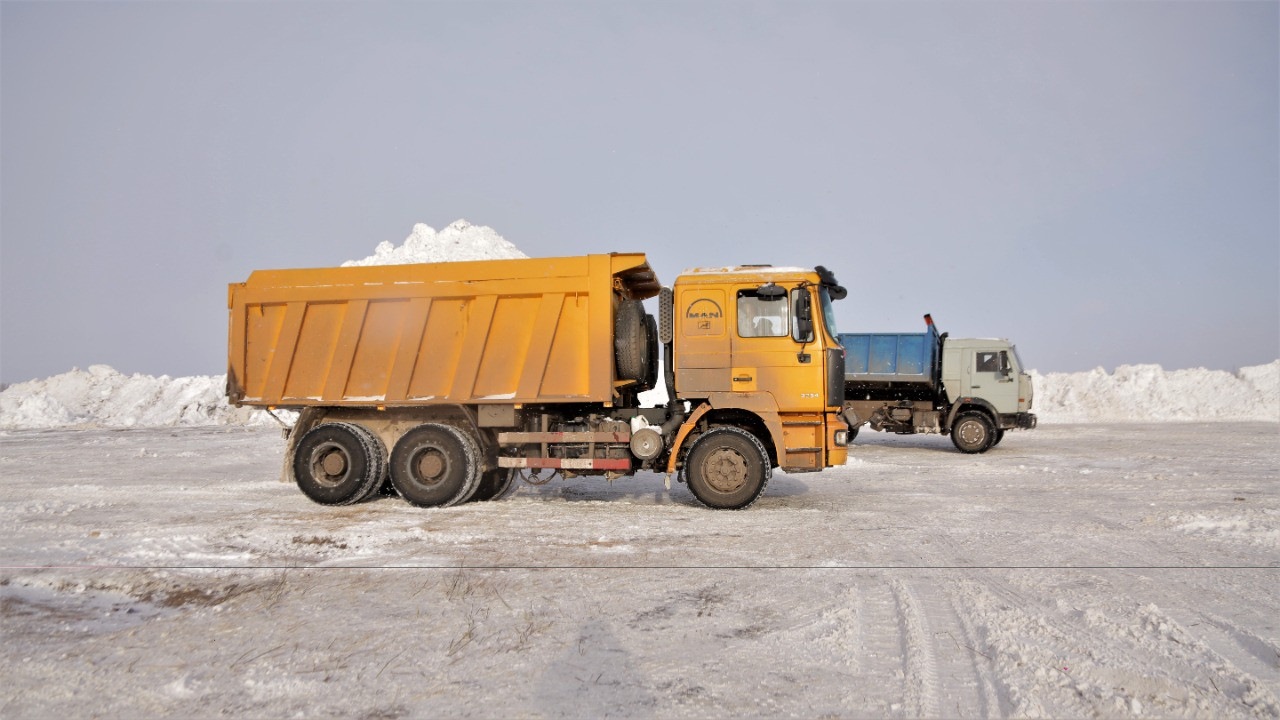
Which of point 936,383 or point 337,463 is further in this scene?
point 936,383

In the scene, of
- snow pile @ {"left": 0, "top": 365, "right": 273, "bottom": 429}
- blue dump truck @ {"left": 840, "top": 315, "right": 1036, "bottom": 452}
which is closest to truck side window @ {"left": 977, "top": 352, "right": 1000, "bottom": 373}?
blue dump truck @ {"left": 840, "top": 315, "right": 1036, "bottom": 452}

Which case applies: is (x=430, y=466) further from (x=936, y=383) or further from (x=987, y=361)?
(x=987, y=361)

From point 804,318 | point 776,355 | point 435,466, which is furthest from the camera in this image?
point 435,466

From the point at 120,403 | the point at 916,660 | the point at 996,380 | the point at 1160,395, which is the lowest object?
the point at 916,660

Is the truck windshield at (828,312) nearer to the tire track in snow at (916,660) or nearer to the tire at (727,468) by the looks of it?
the tire at (727,468)

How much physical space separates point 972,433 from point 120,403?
37.0 meters

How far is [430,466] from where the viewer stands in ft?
28.1

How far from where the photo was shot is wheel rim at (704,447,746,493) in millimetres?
8125

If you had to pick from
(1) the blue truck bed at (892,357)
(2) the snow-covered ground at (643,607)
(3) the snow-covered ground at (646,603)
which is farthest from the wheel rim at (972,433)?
(2) the snow-covered ground at (643,607)

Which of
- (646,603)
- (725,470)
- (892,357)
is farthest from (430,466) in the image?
(892,357)

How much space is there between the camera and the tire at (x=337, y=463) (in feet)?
28.0

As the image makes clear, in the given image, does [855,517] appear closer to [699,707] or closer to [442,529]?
[442,529]

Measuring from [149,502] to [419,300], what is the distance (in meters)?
4.42

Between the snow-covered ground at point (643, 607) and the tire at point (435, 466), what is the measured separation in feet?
1.11
